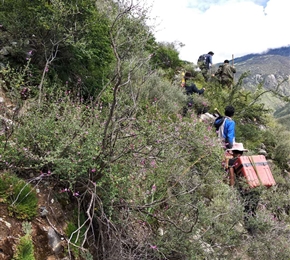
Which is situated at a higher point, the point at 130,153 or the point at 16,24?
the point at 16,24

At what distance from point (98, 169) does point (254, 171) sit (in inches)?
130

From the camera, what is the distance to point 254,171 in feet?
16.1

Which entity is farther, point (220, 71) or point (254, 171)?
point (220, 71)

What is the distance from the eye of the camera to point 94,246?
272cm

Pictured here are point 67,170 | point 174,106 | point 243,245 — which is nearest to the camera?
point 67,170

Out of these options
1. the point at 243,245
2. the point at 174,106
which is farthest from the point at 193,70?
the point at 243,245

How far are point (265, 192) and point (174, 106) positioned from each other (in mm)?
3136

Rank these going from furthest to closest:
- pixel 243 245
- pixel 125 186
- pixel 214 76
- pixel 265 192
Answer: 1. pixel 214 76
2. pixel 265 192
3. pixel 243 245
4. pixel 125 186

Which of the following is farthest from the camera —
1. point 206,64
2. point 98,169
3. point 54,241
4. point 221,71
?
point 206,64

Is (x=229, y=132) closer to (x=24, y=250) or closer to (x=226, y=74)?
(x=24, y=250)

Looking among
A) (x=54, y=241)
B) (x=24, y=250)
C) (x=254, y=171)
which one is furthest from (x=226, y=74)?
(x=24, y=250)

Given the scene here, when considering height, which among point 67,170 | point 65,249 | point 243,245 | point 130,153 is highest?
point 130,153

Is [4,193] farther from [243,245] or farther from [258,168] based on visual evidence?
[258,168]

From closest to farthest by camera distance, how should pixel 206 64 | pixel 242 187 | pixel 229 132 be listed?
pixel 242 187, pixel 229 132, pixel 206 64
